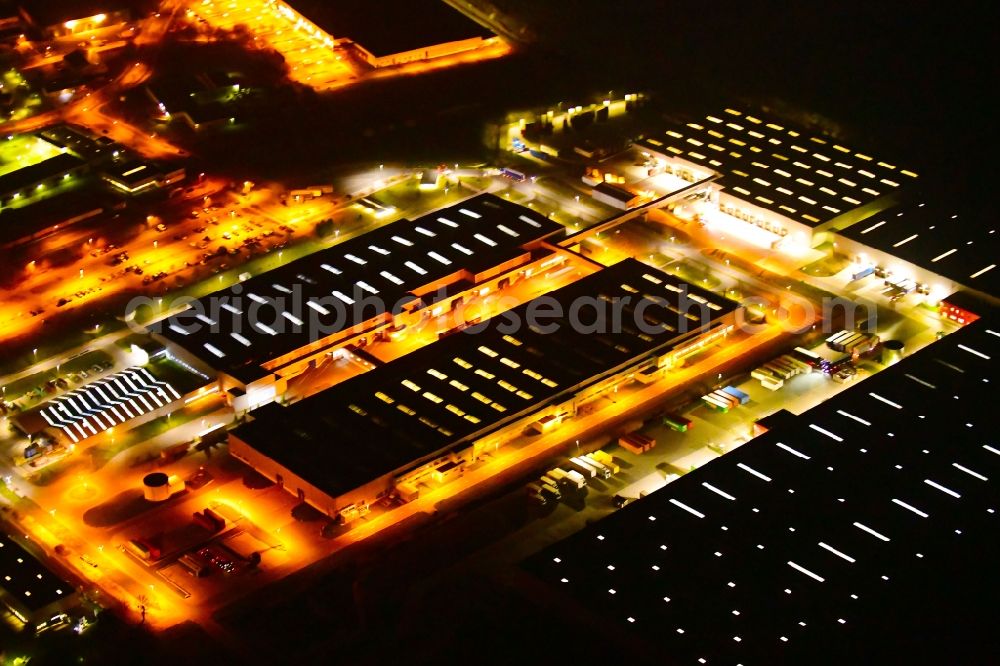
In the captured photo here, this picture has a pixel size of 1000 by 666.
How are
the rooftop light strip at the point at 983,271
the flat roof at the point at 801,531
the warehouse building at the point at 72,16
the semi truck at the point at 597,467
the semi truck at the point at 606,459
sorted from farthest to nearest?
1. the warehouse building at the point at 72,16
2. the rooftop light strip at the point at 983,271
3. the semi truck at the point at 606,459
4. the semi truck at the point at 597,467
5. the flat roof at the point at 801,531

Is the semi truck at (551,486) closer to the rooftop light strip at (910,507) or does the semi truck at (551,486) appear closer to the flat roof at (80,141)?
the rooftop light strip at (910,507)

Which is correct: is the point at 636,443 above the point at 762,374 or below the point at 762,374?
above

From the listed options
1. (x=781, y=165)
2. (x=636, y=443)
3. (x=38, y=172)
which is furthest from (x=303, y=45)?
(x=636, y=443)

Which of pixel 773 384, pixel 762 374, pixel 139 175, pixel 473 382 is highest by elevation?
pixel 139 175

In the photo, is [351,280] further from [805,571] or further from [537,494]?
[805,571]

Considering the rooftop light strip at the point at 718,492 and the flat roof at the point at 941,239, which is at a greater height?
the rooftop light strip at the point at 718,492

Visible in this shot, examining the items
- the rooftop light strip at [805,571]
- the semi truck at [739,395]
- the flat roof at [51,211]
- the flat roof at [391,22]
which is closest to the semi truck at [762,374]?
the semi truck at [739,395]
